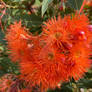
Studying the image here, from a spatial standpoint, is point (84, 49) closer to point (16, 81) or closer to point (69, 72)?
point (69, 72)

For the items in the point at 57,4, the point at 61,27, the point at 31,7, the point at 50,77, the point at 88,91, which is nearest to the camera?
the point at 61,27

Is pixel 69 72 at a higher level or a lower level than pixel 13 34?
lower

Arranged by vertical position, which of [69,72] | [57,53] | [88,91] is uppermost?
[57,53]

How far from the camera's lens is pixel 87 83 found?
1210mm

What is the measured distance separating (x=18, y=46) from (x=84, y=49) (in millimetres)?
367

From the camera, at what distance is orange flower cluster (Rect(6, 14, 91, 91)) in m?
0.70

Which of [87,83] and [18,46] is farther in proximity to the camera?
[87,83]

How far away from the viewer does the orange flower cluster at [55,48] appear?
703mm

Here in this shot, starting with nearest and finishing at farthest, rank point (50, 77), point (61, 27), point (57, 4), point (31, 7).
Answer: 1. point (61, 27)
2. point (50, 77)
3. point (57, 4)
4. point (31, 7)

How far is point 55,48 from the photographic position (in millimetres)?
721

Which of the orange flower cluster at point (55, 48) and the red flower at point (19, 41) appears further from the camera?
the red flower at point (19, 41)

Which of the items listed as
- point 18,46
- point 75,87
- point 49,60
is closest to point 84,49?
point 49,60

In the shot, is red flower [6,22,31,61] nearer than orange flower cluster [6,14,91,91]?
No

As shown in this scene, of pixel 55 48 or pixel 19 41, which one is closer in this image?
pixel 55 48
